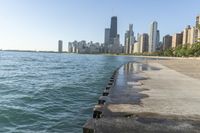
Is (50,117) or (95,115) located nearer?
(95,115)

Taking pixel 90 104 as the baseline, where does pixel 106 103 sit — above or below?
above

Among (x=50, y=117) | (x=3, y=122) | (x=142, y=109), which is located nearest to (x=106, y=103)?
(x=142, y=109)

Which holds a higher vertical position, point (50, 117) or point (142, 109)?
point (142, 109)

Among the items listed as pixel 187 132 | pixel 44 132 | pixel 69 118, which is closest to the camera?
pixel 187 132

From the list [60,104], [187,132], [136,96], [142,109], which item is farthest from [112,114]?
[60,104]

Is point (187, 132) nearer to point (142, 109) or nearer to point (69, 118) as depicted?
point (142, 109)

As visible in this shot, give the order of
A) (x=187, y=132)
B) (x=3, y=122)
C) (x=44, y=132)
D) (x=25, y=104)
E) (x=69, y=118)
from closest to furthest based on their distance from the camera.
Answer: (x=187, y=132) → (x=44, y=132) → (x=3, y=122) → (x=69, y=118) → (x=25, y=104)

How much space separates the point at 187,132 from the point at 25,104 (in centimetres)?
889

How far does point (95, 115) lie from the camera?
24.8 ft

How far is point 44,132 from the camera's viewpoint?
28.6 feet

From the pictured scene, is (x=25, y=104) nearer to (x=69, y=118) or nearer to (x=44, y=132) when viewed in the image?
(x=69, y=118)

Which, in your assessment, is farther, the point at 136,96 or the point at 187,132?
the point at 136,96

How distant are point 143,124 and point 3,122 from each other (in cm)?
550

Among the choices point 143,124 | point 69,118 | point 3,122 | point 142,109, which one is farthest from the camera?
point 69,118
